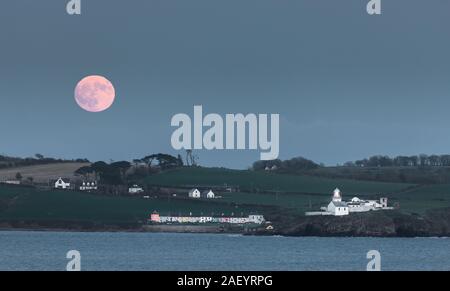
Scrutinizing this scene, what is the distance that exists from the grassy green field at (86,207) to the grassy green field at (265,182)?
214 inches

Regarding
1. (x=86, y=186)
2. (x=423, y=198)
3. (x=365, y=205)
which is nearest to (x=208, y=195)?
(x=86, y=186)

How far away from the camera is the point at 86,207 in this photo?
107375 millimetres

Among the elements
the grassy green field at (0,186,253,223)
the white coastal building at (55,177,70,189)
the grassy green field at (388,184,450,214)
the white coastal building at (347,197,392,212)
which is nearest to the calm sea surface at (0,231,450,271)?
the white coastal building at (347,197,392,212)

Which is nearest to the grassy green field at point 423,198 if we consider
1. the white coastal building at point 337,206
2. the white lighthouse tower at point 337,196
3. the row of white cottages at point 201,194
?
the white lighthouse tower at point 337,196

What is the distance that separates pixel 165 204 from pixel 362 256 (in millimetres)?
45889

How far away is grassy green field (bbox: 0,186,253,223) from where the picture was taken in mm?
106750

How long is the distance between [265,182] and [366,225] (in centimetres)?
1557

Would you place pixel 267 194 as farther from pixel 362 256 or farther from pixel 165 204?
pixel 362 256

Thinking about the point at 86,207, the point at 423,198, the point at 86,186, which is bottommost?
the point at 86,207

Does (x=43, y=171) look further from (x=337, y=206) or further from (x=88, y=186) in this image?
(x=337, y=206)

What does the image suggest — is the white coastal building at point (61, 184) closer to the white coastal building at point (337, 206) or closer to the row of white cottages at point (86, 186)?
the row of white cottages at point (86, 186)

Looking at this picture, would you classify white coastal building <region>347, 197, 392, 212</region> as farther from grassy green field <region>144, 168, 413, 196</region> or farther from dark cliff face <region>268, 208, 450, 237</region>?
grassy green field <region>144, 168, 413, 196</region>
